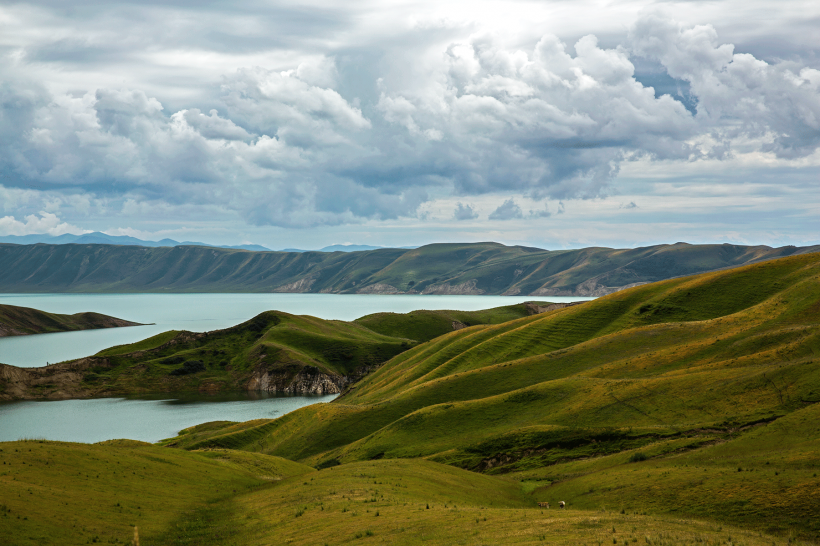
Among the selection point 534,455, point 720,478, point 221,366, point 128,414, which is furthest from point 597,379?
point 221,366

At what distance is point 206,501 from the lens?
3681 cm

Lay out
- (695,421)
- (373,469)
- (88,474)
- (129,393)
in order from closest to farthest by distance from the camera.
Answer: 1. (88,474)
2. (373,469)
3. (695,421)
4. (129,393)

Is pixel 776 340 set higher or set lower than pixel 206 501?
higher

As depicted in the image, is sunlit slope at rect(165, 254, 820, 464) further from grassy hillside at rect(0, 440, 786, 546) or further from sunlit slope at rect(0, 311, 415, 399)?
sunlit slope at rect(0, 311, 415, 399)

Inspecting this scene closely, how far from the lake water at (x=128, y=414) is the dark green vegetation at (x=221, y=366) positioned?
288 inches

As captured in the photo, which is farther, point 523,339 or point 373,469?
point 523,339

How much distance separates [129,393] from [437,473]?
142732 mm

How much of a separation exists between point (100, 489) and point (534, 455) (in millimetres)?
36182

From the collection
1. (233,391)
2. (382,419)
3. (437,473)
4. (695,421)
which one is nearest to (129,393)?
(233,391)

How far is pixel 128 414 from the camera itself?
13012cm

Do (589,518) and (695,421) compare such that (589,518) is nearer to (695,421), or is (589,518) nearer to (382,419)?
(695,421)

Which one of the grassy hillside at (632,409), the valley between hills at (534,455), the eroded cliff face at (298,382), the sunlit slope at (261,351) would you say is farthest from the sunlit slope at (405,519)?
the sunlit slope at (261,351)

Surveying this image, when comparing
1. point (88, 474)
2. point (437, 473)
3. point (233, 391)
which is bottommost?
point (233, 391)

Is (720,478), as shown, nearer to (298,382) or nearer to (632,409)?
(632,409)
